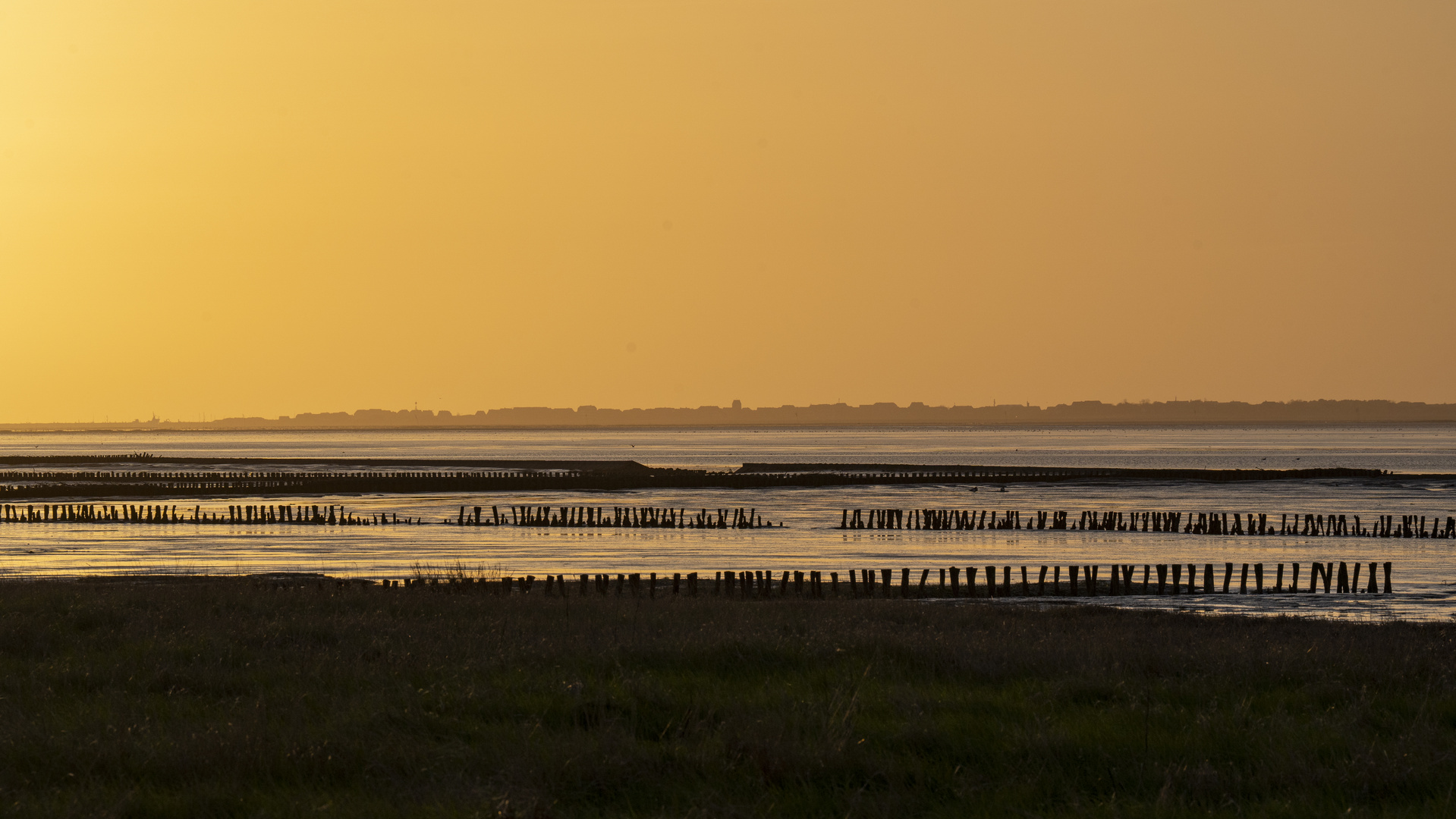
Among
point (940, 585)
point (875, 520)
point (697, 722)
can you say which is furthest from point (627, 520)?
point (697, 722)

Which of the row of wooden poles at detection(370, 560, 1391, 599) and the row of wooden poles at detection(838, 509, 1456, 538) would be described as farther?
the row of wooden poles at detection(838, 509, 1456, 538)

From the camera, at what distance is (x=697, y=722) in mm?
12102

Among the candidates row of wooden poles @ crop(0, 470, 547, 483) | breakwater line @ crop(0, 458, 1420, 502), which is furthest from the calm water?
row of wooden poles @ crop(0, 470, 547, 483)

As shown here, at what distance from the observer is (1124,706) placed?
13.1 m

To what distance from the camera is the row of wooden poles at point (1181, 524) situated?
59094mm

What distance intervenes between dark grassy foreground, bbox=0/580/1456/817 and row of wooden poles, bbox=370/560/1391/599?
41.1 feet

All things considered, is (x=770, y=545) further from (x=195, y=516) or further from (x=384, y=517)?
(x=195, y=516)

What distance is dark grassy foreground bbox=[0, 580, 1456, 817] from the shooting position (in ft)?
33.8

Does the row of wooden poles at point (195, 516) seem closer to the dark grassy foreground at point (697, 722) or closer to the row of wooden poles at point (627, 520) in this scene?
the row of wooden poles at point (627, 520)

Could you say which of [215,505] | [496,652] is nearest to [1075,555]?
[496,652]

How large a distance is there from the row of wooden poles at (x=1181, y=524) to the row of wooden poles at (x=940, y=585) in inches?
861

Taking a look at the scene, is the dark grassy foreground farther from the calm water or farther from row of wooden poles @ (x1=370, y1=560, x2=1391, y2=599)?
the calm water

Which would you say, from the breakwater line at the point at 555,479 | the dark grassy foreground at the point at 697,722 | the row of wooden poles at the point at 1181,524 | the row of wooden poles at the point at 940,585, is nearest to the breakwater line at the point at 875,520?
the row of wooden poles at the point at 1181,524

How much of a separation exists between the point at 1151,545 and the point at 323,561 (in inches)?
1264
